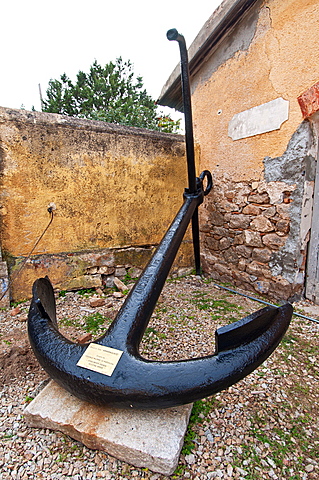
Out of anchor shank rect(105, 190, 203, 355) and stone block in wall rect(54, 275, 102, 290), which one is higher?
anchor shank rect(105, 190, 203, 355)

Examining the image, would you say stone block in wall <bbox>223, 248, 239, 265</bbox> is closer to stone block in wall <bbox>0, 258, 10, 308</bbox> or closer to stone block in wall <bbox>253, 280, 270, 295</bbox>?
stone block in wall <bbox>253, 280, 270, 295</bbox>

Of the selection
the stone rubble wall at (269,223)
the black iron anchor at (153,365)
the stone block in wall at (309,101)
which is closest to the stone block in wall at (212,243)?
the stone rubble wall at (269,223)

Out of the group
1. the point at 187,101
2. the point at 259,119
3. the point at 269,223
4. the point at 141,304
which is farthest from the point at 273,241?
the point at 141,304

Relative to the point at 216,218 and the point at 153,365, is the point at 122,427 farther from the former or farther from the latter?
the point at 216,218

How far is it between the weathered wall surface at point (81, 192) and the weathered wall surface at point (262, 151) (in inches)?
24.7

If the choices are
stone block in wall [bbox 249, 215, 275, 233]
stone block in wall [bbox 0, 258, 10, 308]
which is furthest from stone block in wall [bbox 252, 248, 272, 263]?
stone block in wall [bbox 0, 258, 10, 308]

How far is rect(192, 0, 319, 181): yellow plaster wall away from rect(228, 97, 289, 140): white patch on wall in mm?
47

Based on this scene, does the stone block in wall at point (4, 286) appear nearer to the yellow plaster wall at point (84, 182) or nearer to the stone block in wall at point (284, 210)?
the yellow plaster wall at point (84, 182)

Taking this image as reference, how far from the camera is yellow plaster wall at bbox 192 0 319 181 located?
2.11 meters

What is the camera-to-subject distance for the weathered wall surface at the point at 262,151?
2.20 meters

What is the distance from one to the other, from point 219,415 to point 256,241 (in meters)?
1.91

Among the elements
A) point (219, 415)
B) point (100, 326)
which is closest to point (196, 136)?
point (100, 326)

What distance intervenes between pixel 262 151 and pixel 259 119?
0.33 m

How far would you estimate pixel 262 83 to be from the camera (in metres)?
2.48
